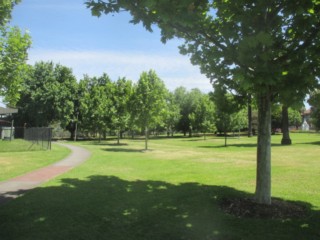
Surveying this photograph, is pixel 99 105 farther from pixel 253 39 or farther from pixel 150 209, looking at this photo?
pixel 253 39

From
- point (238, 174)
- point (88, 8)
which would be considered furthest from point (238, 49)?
point (238, 174)

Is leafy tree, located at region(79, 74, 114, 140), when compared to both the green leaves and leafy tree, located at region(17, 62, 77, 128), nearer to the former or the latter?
leafy tree, located at region(17, 62, 77, 128)

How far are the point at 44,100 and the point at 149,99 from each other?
2929 cm

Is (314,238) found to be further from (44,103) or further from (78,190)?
(44,103)

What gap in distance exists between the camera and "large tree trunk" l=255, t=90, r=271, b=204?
334 inches

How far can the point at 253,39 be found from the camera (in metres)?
6.57

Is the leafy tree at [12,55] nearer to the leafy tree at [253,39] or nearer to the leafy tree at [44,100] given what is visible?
the leafy tree at [253,39]

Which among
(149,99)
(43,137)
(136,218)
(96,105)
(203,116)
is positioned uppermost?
(96,105)

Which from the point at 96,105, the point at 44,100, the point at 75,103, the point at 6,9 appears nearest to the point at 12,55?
the point at 6,9

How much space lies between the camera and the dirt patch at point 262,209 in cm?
788

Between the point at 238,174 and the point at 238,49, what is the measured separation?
860 centimetres

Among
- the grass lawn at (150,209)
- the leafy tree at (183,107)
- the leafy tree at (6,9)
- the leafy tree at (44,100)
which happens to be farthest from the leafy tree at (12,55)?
the leafy tree at (183,107)

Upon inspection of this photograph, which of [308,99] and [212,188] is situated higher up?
[308,99]

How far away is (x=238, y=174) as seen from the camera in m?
14.8
